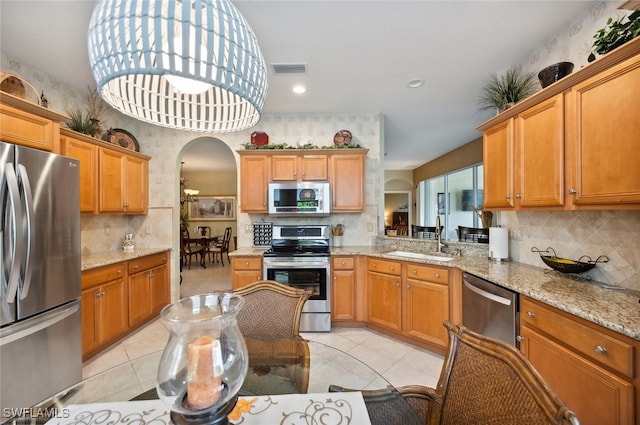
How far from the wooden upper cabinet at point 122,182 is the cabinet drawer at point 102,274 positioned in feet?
2.31

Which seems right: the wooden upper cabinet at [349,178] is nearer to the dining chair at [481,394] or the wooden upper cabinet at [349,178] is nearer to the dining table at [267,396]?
the dining table at [267,396]

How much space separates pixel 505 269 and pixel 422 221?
6.50 metres

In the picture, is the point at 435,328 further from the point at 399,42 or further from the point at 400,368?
the point at 399,42

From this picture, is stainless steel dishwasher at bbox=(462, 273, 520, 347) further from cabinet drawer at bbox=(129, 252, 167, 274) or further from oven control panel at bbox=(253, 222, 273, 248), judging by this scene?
cabinet drawer at bbox=(129, 252, 167, 274)

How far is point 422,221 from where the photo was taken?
8289 millimetres

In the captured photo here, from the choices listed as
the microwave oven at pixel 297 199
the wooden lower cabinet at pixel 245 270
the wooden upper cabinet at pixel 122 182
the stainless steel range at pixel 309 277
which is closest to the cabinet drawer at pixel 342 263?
the stainless steel range at pixel 309 277

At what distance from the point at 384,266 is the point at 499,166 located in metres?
1.47

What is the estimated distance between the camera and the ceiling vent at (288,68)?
8.05ft

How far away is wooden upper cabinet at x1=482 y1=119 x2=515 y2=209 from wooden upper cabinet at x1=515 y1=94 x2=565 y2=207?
6cm

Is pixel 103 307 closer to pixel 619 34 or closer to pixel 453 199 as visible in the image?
pixel 619 34

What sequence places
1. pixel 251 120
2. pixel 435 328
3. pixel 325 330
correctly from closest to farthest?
pixel 251 120
pixel 435 328
pixel 325 330

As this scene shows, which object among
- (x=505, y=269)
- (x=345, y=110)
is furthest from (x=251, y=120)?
(x=345, y=110)

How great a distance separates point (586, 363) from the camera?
1.20 m

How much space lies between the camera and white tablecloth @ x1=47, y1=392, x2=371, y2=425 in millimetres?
838
